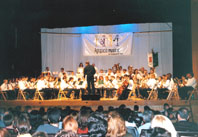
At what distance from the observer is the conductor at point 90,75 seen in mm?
11281

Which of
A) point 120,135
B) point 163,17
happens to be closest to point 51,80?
point 163,17

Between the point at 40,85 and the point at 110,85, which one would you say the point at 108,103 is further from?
the point at 40,85

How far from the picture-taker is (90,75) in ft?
37.2

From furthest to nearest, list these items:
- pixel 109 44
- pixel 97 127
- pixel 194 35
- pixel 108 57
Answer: pixel 108 57
pixel 109 44
pixel 194 35
pixel 97 127

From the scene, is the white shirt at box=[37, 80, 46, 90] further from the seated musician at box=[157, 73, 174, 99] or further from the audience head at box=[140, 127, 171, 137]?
the audience head at box=[140, 127, 171, 137]

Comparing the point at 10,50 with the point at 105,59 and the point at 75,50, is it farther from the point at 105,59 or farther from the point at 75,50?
the point at 105,59

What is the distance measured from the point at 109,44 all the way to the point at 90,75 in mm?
4204

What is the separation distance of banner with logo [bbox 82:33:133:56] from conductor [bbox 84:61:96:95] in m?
3.90

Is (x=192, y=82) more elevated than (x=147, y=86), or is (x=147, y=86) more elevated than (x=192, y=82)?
(x=192, y=82)

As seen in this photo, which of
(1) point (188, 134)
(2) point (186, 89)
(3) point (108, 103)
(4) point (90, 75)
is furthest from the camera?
(4) point (90, 75)

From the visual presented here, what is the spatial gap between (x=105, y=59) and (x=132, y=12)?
10.4ft

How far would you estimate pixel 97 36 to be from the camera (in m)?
15.2

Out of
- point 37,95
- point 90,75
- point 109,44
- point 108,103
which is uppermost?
point 109,44

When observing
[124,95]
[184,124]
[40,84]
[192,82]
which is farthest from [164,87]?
[184,124]
